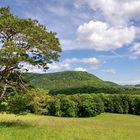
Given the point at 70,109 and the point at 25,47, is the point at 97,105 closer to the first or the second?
the point at 70,109

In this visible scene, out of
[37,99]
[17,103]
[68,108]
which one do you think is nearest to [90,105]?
[68,108]

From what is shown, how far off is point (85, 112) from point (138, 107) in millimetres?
17448

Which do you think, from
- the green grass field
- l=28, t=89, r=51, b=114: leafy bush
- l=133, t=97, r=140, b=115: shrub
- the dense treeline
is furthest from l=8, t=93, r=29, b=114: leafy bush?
l=133, t=97, r=140, b=115: shrub

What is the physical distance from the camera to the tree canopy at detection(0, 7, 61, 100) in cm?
3438

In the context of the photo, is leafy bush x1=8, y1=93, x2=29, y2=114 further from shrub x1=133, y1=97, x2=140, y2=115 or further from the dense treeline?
shrub x1=133, y1=97, x2=140, y2=115

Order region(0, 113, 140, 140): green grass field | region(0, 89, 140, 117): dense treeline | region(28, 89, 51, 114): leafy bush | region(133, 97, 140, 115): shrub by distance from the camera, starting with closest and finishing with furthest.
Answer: region(0, 113, 140, 140): green grass field
region(28, 89, 51, 114): leafy bush
region(0, 89, 140, 117): dense treeline
region(133, 97, 140, 115): shrub

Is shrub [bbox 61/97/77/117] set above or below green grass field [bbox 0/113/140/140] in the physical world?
above

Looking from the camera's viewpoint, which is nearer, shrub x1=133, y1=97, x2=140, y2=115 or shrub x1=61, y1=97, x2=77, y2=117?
shrub x1=61, y1=97, x2=77, y2=117

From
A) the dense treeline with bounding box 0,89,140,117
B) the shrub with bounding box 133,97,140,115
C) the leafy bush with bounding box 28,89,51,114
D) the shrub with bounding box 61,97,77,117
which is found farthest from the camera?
the shrub with bounding box 133,97,140,115

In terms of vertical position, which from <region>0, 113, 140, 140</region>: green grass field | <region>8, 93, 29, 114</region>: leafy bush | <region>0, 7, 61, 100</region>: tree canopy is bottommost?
<region>0, 113, 140, 140</region>: green grass field

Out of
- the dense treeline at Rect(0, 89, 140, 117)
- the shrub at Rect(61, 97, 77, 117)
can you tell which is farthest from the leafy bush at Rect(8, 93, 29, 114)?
the shrub at Rect(61, 97, 77, 117)

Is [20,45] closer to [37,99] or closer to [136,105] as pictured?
[37,99]

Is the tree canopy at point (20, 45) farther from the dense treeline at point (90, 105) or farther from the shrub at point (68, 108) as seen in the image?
the shrub at point (68, 108)

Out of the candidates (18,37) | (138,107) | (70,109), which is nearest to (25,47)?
(18,37)
